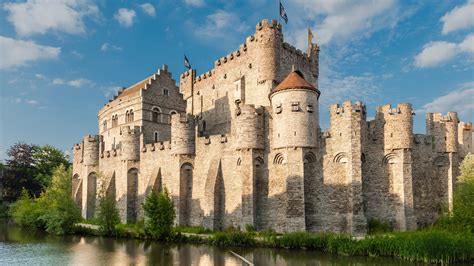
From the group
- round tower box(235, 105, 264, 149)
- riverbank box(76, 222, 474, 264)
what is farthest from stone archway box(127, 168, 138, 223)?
round tower box(235, 105, 264, 149)

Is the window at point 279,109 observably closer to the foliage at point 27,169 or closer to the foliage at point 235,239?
the foliage at point 235,239

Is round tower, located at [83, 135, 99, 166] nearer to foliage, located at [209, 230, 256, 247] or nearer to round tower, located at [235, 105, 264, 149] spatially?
round tower, located at [235, 105, 264, 149]

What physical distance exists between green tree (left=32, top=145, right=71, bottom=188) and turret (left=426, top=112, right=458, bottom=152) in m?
53.2

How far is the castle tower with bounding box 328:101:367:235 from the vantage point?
93.5ft

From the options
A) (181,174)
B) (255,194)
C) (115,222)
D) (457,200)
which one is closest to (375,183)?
(457,200)

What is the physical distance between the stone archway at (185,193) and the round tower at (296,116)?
879 centimetres

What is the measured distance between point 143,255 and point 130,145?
17.7 metres

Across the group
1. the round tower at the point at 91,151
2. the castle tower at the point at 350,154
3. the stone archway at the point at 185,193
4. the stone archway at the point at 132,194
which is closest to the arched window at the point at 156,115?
the round tower at the point at 91,151

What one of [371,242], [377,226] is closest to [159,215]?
[371,242]

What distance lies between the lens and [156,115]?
47719mm

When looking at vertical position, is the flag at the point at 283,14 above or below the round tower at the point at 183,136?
above

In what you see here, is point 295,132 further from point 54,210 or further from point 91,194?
point 91,194

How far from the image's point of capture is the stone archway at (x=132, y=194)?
131ft

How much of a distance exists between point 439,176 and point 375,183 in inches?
225
